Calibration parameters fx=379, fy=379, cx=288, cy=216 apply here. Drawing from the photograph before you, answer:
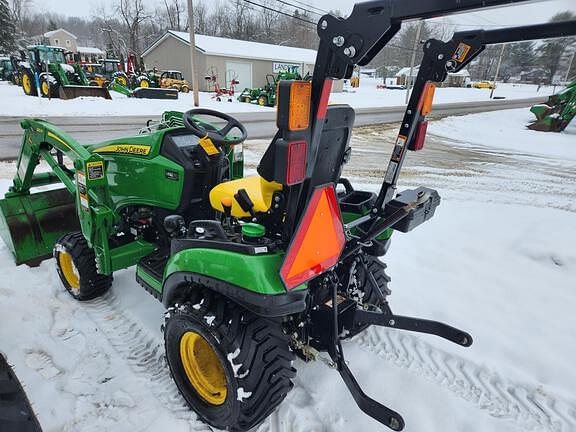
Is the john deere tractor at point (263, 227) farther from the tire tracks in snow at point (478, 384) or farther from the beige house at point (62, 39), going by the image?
the beige house at point (62, 39)

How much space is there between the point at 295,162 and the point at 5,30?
46.0 meters

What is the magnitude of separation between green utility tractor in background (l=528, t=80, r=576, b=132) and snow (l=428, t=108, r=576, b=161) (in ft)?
1.21

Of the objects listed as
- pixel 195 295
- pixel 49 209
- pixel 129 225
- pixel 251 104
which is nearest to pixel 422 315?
pixel 195 295

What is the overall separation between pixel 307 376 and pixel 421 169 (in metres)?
6.54

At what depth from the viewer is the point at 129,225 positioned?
3.12 m

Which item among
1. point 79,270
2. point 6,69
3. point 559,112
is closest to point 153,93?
point 6,69

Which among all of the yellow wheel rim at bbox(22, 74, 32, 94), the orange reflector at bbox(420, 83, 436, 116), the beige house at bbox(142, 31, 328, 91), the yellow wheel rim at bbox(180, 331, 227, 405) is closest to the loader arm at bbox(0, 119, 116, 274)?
the yellow wheel rim at bbox(180, 331, 227, 405)

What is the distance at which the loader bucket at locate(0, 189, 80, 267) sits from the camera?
333 centimetres

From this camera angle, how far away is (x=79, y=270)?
9.52 ft

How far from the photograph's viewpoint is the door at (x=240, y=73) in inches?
1142

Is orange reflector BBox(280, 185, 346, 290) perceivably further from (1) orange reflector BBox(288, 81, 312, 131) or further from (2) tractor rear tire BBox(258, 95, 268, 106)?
(2) tractor rear tire BBox(258, 95, 268, 106)

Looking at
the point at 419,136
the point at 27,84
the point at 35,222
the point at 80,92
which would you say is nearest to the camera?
the point at 419,136

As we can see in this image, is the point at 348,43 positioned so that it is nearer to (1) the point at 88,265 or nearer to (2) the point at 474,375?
(2) the point at 474,375

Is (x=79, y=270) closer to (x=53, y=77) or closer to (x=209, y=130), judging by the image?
(x=209, y=130)
